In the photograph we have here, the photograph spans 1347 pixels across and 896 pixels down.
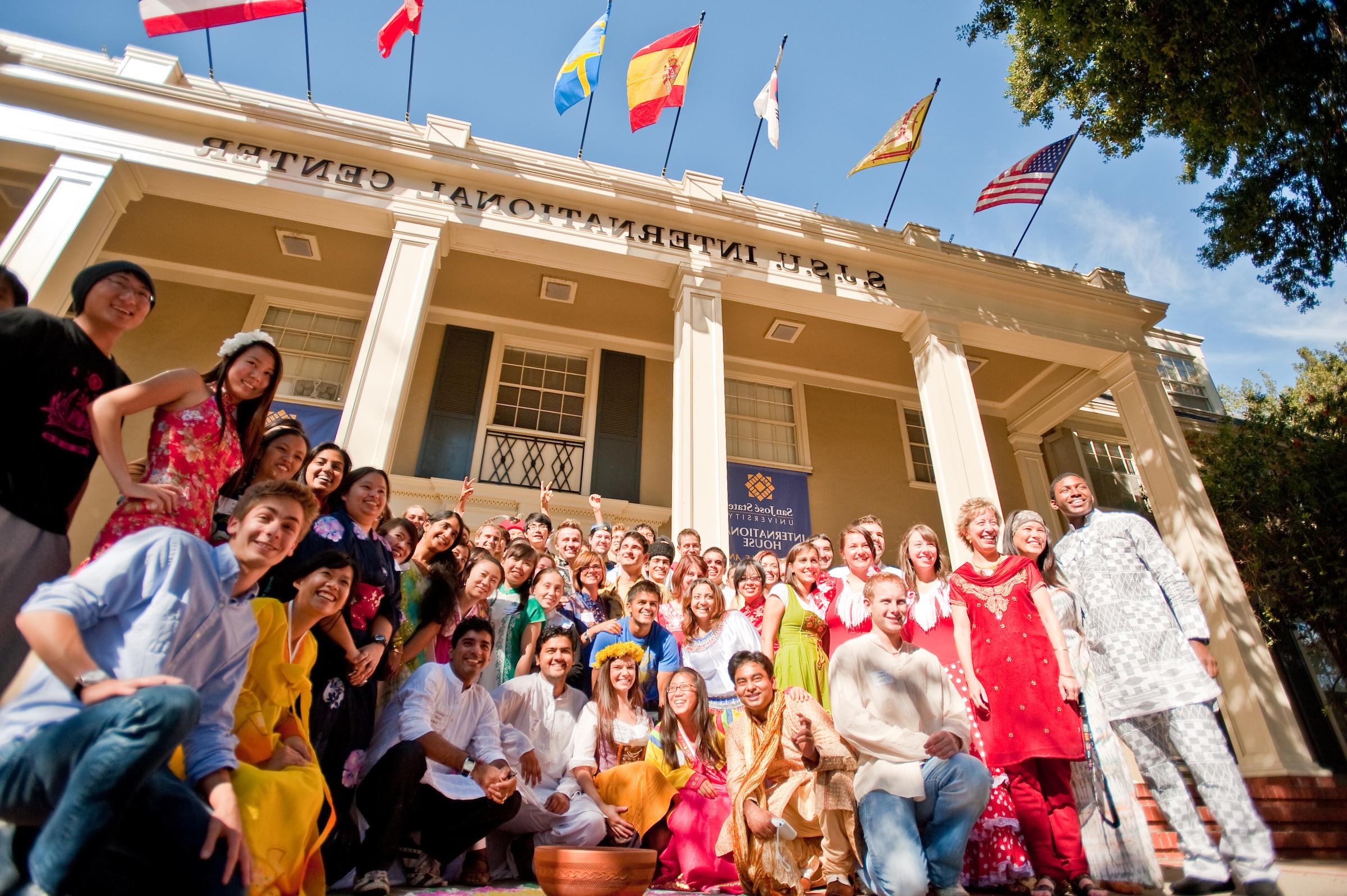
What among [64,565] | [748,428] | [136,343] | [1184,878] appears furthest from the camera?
[748,428]

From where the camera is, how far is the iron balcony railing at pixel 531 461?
8734mm

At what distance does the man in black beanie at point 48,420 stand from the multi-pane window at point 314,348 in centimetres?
656

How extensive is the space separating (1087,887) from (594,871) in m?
2.16

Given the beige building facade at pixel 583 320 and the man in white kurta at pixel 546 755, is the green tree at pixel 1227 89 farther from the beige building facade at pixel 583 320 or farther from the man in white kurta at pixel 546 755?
the man in white kurta at pixel 546 755

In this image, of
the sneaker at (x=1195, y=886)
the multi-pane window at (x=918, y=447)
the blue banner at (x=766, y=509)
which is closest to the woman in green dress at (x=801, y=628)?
the sneaker at (x=1195, y=886)

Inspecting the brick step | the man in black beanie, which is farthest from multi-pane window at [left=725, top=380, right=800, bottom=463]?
the man in black beanie

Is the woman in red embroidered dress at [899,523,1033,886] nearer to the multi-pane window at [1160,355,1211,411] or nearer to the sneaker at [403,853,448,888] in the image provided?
the sneaker at [403,853,448,888]

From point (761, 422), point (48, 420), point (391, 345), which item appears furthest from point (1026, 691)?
point (761, 422)

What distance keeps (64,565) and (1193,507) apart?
9968 mm

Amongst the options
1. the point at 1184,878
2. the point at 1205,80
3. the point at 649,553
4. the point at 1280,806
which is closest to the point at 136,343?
the point at 649,553

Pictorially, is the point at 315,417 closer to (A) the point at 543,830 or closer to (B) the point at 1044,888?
(A) the point at 543,830

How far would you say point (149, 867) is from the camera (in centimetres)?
147

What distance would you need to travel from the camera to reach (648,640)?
403 cm

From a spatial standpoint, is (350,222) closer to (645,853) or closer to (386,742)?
(386,742)
